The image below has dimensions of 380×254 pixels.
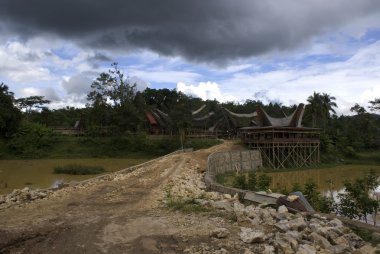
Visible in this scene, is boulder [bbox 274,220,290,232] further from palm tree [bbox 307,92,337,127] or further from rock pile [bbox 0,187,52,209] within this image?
palm tree [bbox 307,92,337,127]

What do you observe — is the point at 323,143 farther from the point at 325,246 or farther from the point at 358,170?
the point at 325,246

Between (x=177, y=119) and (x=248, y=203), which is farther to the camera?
(x=177, y=119)

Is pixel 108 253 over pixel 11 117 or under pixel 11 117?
under

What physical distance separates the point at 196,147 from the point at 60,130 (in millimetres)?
18240

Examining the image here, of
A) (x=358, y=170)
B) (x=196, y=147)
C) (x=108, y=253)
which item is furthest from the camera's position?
(x=196, y=147)

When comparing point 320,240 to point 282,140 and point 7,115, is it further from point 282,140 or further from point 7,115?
point 7,115

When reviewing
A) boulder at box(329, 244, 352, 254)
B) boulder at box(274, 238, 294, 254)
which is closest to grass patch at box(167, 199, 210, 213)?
boulder at box(274, 238, 294, 254)

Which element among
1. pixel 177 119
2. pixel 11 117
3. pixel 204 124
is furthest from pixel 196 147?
pixel 11 117

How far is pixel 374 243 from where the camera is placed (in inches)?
395

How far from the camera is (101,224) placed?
11648 millimetres

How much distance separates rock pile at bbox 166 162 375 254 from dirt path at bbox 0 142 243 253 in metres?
0.83

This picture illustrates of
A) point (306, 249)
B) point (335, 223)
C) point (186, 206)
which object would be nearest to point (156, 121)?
point (186, 206)

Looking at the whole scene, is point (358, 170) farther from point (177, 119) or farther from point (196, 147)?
point (177, 119)

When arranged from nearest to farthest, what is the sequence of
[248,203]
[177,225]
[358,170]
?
[177,225] < [248,203] < [358,170]
